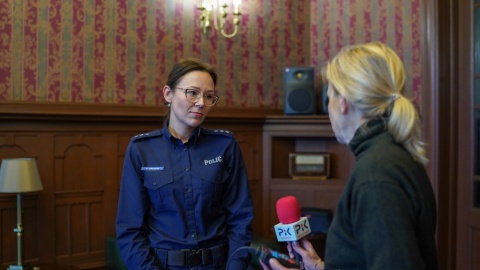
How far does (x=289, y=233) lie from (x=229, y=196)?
62 cm

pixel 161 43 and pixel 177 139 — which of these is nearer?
pixel 177 139

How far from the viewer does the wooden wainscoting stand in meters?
3.68


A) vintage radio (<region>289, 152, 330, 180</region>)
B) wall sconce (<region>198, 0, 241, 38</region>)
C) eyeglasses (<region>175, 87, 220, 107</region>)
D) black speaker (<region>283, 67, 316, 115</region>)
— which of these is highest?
wall sconce (<region>198, 0, 241, 38</region>)

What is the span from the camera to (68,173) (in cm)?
392

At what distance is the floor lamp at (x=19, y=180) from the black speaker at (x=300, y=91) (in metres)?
2.27

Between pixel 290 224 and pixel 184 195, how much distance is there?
590 millimetres

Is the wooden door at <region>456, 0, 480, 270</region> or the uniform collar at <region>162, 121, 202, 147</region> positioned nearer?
the uniform collar at <region>162, 121, 202, 147</region>

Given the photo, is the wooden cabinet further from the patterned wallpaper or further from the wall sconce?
the wall sconce

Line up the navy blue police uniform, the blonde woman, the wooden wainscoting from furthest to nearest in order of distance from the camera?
the wooden wainscoting
the navy blue police uniform
the blonde woman

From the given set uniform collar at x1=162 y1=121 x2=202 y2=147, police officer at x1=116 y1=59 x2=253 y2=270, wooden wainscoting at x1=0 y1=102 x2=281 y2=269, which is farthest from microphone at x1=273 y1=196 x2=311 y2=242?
wooden wainscoting at x1=0 y1=102 x2=281 y2=269

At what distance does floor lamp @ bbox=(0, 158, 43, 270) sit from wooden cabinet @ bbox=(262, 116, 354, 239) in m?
2.07

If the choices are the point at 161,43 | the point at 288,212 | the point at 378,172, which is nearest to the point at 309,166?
the point at 161,43

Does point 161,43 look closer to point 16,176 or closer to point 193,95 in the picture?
point 16,176

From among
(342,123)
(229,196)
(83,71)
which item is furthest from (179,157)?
(83,71)
